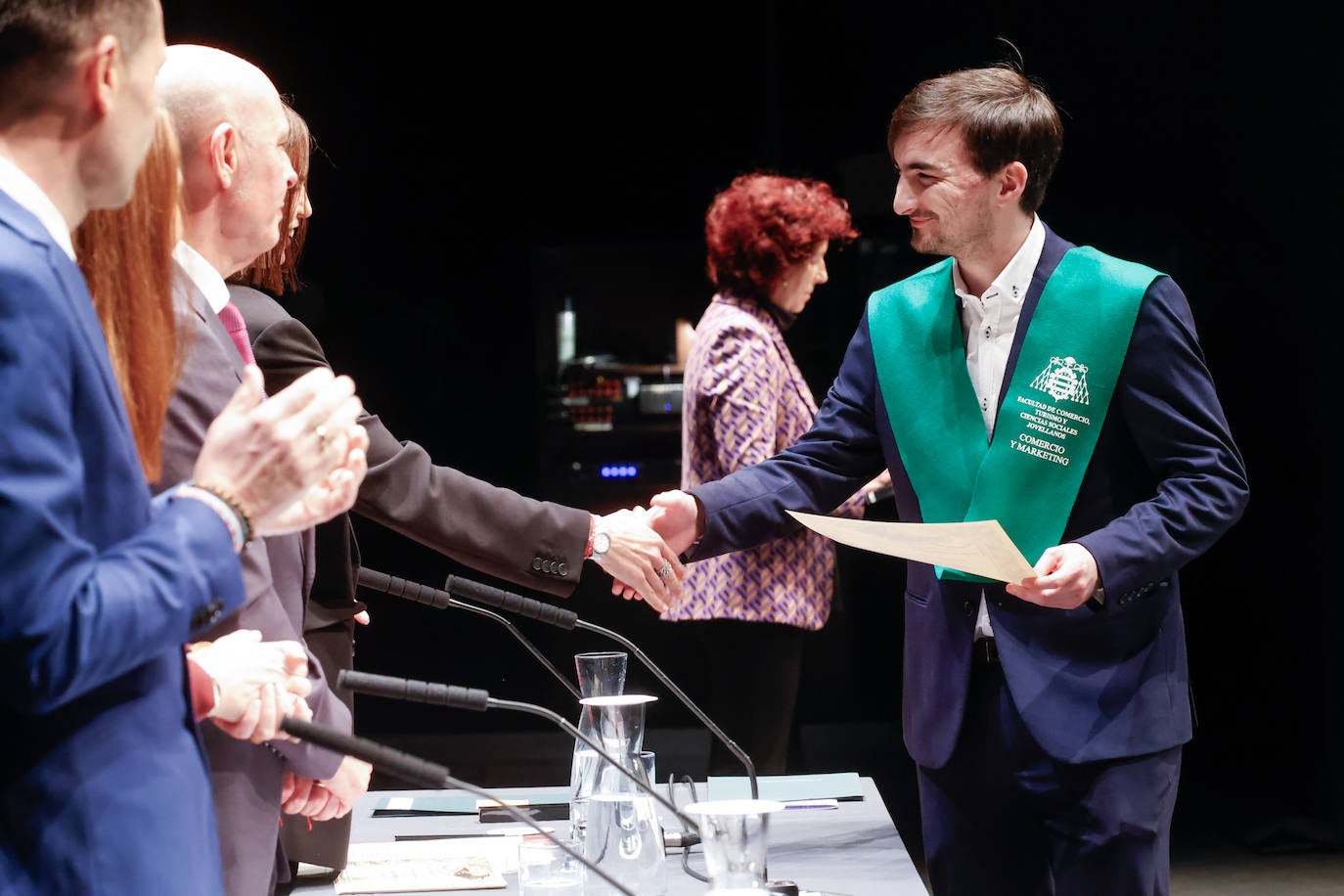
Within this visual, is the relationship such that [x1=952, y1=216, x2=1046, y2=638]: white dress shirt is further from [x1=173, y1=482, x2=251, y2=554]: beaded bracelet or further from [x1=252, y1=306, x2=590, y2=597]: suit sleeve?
[x1=173, y1=482, x2=251, y2=554]: beaded bracelet

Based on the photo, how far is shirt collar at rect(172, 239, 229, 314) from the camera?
1.39 meters

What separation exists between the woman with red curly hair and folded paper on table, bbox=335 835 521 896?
1314 millimetres

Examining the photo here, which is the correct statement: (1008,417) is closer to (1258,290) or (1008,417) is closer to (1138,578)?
(1138,578)

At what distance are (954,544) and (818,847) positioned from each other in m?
0.46

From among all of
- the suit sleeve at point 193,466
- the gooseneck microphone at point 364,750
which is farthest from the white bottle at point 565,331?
the gooseneck microphone at point 364,750

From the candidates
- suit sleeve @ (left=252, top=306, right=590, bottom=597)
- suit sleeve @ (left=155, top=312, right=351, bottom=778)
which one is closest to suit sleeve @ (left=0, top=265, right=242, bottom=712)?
suit sleeve @ (left=155, top=312, right=351, bottom=778)

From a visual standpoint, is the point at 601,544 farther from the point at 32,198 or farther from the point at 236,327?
the point at 32,198

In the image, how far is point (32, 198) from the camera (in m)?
0.89

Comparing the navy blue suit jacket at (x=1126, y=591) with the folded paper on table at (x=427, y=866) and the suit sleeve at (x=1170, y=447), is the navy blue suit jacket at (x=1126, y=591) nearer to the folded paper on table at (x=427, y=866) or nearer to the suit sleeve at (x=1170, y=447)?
the suit sleeve at (x=1170, y=447)

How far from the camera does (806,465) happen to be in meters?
2.17

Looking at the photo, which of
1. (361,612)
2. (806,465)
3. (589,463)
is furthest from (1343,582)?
(361,612)

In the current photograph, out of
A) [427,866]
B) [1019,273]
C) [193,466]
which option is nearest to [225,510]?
[193,466]

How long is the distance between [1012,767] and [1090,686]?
0.15 metres

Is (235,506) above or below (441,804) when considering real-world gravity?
above
